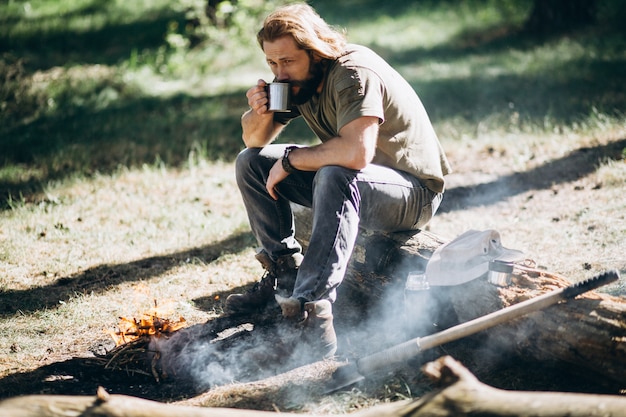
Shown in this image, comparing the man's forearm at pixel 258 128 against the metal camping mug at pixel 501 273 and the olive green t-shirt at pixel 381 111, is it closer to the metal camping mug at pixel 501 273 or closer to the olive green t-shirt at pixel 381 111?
the olive green t-shirt at pixel 381 111

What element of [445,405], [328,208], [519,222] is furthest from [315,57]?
→ [519,222]

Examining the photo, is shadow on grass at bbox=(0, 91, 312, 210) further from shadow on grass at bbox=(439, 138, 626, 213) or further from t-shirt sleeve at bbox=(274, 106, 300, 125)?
t-shirt sleeve at bbox=(274, 106, 300, 125)

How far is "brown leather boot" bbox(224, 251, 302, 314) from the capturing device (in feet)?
13.9

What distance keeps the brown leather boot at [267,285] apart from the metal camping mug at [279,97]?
3.10ft

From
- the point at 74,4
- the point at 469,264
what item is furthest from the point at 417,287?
the point at 74,4

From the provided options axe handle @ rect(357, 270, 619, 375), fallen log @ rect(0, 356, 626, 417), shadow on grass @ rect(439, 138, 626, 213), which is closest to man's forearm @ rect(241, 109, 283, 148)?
axe handle @ rect(357, 270, 619, 375)

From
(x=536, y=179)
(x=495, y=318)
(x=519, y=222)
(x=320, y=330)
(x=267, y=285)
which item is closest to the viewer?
(x=495, y=318)

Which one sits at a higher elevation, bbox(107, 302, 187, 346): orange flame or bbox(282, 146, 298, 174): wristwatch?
bbox(282, 146, 298, 174): wristwatch

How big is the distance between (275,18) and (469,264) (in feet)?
5.72

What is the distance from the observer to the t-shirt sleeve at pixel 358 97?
3.62 meters

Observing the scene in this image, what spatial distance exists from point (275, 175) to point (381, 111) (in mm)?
750

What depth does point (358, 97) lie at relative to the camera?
143 inches

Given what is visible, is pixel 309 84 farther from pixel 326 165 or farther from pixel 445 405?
pixel 445 405

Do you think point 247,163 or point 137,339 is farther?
point 247,163
